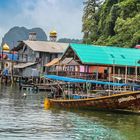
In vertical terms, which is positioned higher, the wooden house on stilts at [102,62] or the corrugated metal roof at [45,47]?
the corrugated metal roof at [45,47]

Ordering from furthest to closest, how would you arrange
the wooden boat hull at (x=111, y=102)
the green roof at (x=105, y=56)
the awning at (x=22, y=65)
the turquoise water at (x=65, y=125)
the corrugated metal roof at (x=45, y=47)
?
the awning at (x=22, y=65), the corrugated metal roof at (x=45, y=47), the green roof at (x=105, y=56), the wooden boat hull at (x=111, y=102), the turquoise water at (x=65, y=125)

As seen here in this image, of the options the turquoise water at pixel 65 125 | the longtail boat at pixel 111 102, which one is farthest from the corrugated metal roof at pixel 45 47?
the turquoise water at pixel 65 125

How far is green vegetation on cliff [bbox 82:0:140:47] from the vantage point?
69062 millimetres

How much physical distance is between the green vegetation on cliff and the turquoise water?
33.7 m

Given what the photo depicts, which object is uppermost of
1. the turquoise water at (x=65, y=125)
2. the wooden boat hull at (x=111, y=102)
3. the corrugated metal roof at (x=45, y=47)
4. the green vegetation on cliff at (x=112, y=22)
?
the green vegetation on cliff at (x=112, y=22)

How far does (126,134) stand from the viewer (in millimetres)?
24781

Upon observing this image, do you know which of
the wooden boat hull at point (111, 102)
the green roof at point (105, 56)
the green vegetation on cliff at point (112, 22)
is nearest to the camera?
the wooden boat hull at point (111, 102)

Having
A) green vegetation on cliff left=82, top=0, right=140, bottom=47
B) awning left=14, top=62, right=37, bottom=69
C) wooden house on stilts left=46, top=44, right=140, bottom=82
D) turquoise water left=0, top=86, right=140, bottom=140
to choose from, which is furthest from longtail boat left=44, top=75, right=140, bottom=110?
awning left=14, top=62, right=37, bottom=69

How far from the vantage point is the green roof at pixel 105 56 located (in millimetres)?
49438

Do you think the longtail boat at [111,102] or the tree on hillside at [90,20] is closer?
the longtail boat at [111,102]

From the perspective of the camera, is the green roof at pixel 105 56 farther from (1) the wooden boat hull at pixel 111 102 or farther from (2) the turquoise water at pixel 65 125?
(2) the turquoise water at pixel 65 125

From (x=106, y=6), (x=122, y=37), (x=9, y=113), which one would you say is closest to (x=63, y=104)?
(x=9, y=113)

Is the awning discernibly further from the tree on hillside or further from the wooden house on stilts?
the wooden house on stilts

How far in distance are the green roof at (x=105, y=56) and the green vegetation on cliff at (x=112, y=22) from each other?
1394 cm
